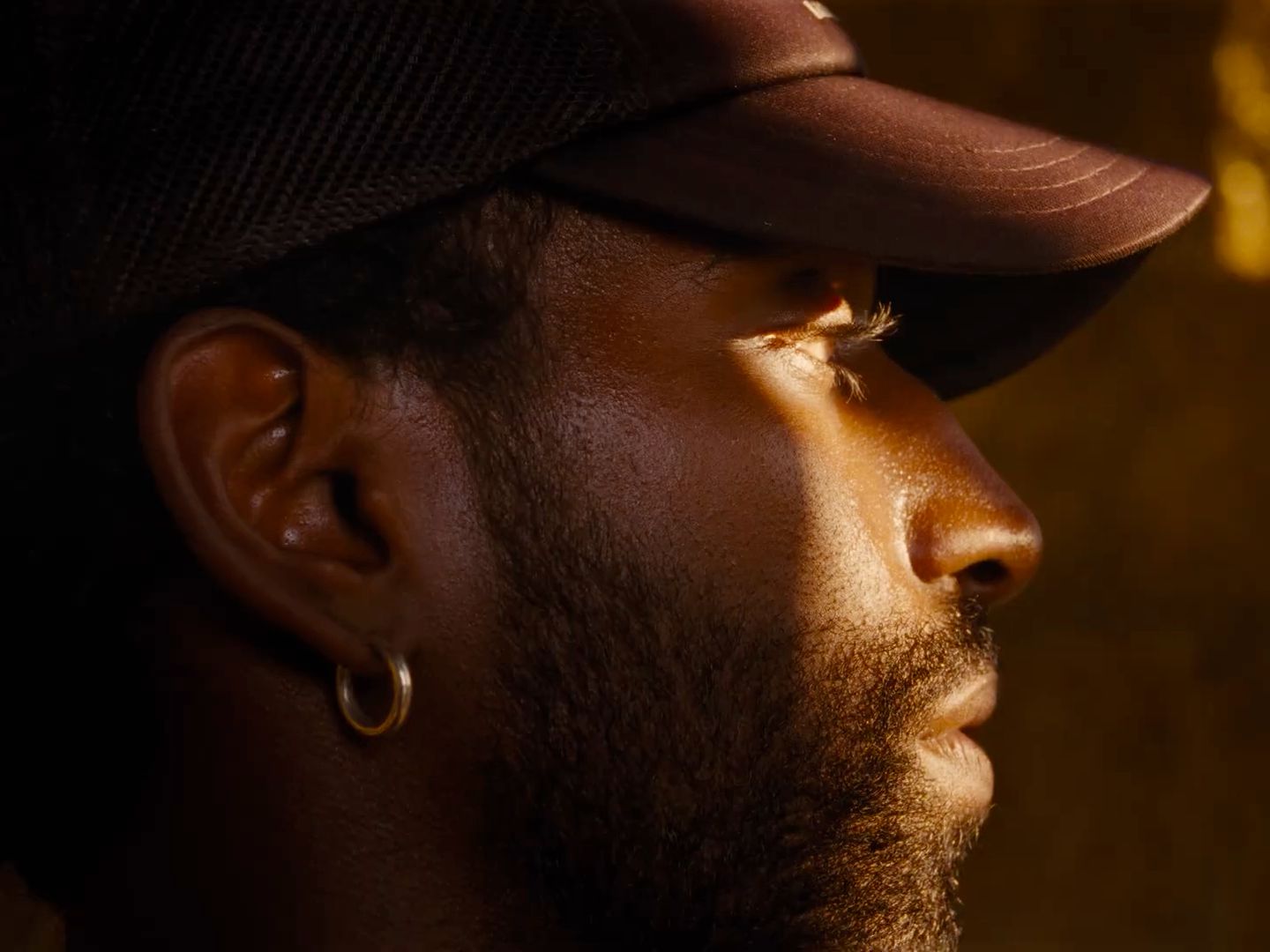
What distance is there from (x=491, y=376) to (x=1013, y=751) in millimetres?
1642

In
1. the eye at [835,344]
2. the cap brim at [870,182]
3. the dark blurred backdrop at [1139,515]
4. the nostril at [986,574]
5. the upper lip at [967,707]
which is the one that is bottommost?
the dark blurred backdrop at [1139,515]

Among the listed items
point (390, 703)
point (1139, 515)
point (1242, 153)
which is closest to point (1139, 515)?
point (1139, 515)

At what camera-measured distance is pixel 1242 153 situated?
2369mm

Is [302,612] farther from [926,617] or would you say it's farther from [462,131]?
[926,617]

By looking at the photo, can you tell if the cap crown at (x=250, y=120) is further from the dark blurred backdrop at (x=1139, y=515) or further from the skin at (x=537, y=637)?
the dark blurred backdrop at (x=1139, y=515)

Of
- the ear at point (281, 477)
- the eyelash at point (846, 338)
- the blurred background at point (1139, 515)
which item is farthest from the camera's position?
the blurred background at point (1139, 515)

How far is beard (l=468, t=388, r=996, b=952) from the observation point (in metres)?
0.94

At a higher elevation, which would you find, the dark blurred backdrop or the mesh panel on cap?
the mesh panel on cap

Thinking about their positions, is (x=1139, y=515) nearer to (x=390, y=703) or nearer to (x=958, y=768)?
(x=958, y=768)

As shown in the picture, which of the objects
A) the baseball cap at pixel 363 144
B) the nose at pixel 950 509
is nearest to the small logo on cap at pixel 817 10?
the baseball cap at pixel 363 144

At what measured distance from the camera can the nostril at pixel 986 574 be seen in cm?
107

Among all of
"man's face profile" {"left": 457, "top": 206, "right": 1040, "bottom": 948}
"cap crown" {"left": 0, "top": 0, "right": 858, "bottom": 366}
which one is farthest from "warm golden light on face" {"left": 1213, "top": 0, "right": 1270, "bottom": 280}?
"cap crown" {"left": 0, "top": 0, "right": 858, "bottom": 366}

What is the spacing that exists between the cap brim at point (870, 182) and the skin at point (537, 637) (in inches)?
1.6

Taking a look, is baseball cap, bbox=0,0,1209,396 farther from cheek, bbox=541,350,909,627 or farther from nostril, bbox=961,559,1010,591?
nostril, bbox=961,559,1010,591
